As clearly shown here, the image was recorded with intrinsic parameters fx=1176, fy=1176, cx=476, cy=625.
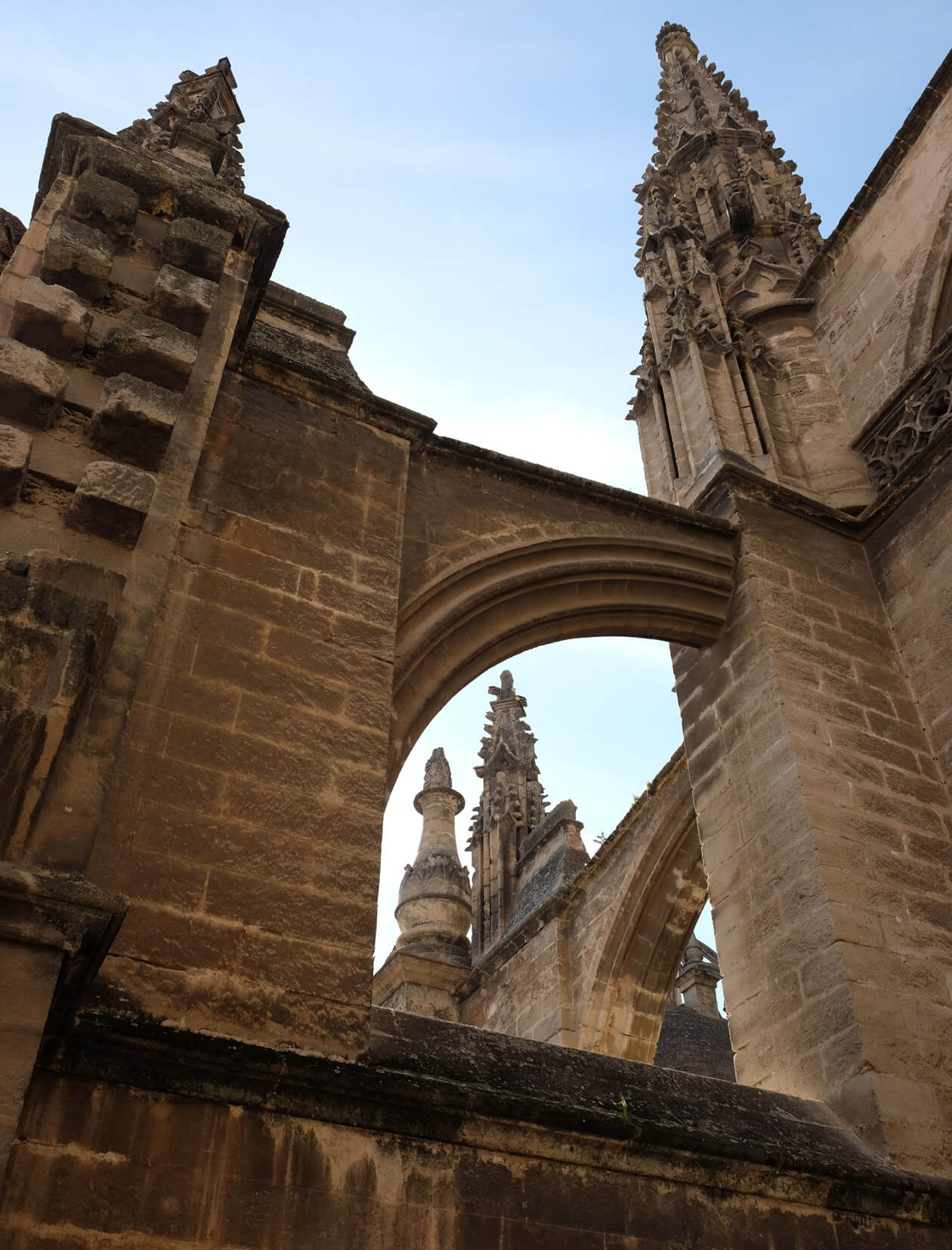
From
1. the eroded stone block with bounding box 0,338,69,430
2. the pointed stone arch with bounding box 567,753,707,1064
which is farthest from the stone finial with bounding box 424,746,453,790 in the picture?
the eroded stone block with bounding box 0,338,69,430

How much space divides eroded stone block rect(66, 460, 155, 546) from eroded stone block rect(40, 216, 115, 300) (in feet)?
2.89

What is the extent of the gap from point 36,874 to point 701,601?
15.2 feet

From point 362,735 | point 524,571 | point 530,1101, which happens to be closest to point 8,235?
point 362,735

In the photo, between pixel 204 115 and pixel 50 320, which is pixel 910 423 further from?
pixel 50 320

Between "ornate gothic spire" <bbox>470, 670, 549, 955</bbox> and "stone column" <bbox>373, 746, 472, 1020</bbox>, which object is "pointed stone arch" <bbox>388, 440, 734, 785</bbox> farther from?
"ornate gothic spire" <bbox>470, 670, 549, 955</bbox>

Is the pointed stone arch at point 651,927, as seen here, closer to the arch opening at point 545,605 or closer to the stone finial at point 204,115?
the arch opening at point 545,605

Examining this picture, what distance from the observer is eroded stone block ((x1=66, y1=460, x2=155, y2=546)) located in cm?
359

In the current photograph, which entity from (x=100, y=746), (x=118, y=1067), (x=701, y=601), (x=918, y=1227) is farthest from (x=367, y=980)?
(x=701, y=601)

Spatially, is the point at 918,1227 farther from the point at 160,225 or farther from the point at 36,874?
the point at 160,225

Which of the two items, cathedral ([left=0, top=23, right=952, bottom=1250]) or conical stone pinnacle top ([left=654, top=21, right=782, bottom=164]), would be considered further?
conical stone pinnacle top ([left=654, top=21, right=782, bottom=164])

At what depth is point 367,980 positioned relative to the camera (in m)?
3.68

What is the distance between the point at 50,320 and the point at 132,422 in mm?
481

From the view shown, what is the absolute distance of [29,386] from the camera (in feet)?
12.1

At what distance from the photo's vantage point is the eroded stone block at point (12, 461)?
347 cm
